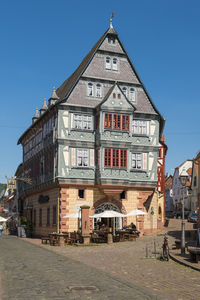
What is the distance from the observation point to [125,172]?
132 feet

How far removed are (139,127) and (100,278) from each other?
27.4 m

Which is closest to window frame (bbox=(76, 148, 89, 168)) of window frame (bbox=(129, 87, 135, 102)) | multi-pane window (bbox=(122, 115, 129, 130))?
multi-pane window (bbox=(122, 115, 129, 130))

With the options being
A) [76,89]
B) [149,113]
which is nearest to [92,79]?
[76,89]

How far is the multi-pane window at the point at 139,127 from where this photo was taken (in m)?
42.5

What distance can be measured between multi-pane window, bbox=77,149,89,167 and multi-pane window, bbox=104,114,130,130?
9.46 feet

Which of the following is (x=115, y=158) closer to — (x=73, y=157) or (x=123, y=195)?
(x=73, y=157)

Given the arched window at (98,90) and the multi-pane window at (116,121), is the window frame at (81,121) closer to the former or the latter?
the multi-pane window at (116,121)

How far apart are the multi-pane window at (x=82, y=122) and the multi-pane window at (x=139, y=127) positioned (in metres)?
4.26

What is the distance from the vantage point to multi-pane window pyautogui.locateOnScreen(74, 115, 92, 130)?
4050 cm

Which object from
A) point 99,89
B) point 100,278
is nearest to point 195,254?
point 100,278

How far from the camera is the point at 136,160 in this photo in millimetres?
42000

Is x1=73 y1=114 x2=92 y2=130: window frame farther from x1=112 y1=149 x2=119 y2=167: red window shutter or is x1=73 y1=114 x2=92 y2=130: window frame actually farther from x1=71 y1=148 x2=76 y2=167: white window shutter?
x1=112 y1=149 x2=119 y2=167: red window shutter

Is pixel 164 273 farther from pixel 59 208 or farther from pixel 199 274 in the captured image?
pixel 59 208

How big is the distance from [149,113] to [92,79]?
608 cm
